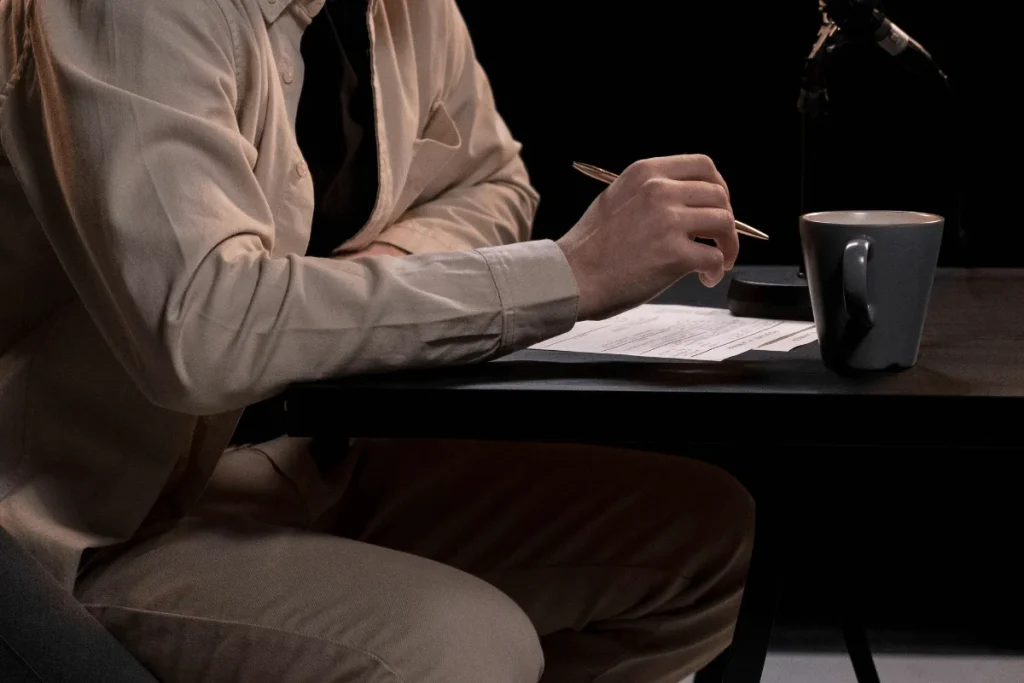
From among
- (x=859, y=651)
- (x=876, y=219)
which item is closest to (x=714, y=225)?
A: (x=876, y=219)

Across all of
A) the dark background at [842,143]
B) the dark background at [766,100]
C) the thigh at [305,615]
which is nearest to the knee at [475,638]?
the thigh at [305,615]

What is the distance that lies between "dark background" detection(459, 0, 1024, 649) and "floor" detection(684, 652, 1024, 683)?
0.08m

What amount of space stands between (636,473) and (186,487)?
0.46m

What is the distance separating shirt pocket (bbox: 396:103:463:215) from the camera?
1427 mm

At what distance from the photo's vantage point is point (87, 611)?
3.20ft

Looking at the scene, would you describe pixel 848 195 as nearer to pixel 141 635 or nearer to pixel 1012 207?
pixel 1012 207

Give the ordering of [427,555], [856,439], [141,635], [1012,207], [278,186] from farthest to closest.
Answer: [1012,207]
[427,555]
[278,186]
[141,635]
[856,439]

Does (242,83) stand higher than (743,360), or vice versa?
(242,83)

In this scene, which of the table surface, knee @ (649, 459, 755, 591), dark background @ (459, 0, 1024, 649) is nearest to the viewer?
the table surface

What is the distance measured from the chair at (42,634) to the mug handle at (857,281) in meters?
0.58

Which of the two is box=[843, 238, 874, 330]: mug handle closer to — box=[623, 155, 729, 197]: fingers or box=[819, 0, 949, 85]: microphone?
box=[623, 155, 729, 197]: fingers

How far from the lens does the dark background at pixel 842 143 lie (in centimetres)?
229

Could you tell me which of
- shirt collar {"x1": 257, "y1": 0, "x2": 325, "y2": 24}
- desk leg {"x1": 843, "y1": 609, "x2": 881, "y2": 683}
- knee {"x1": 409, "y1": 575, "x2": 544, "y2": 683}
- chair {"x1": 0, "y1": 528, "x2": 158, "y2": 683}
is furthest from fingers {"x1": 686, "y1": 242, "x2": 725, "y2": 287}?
desk leg {"x1": 843, "y1": 609, "x2": 881, "y2": 683}

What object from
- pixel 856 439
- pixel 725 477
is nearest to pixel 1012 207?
pixel 725 477
